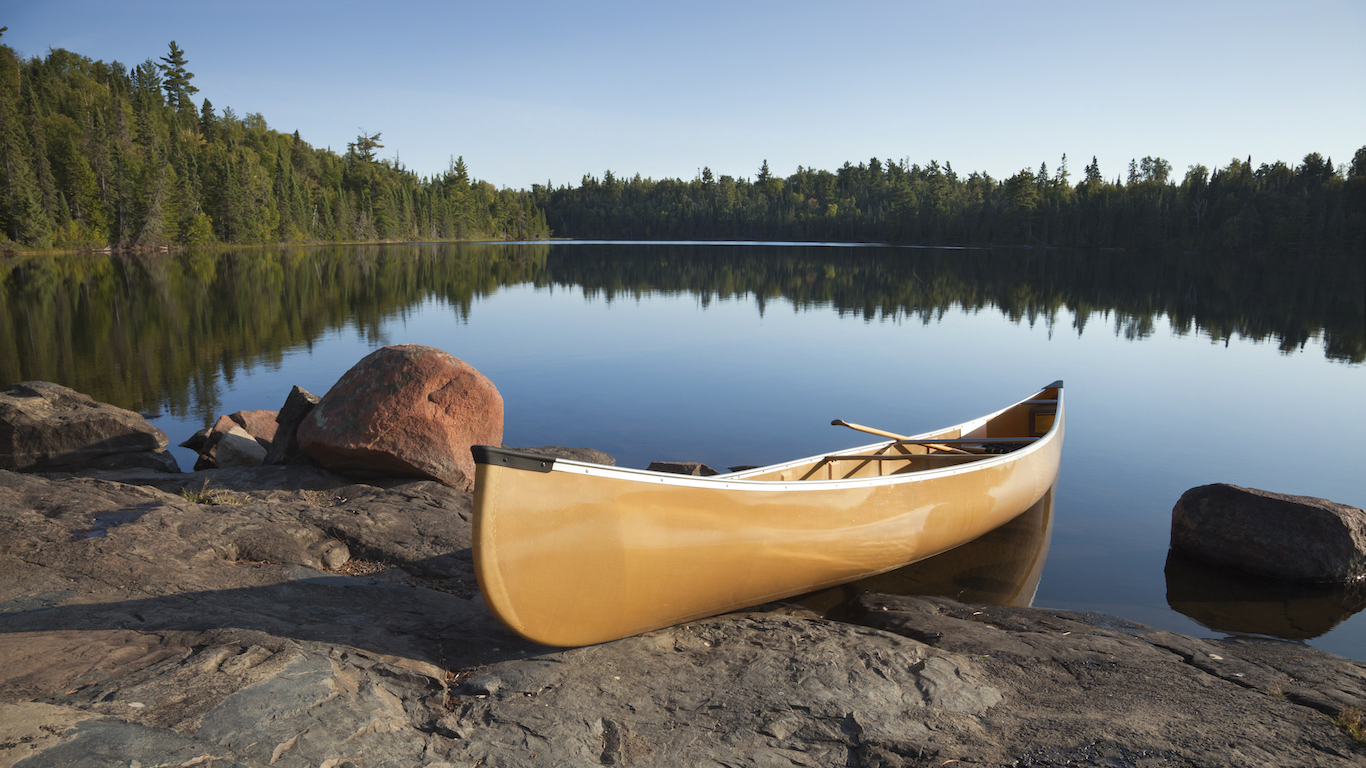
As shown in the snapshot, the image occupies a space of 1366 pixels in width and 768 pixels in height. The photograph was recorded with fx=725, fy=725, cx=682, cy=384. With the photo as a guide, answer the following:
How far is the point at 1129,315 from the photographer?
90.2 feet

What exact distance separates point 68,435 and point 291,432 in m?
2.69

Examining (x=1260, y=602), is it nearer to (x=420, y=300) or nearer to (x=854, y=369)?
(x=854, y=369)

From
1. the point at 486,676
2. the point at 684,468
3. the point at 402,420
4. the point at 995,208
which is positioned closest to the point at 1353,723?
the point at 486,676

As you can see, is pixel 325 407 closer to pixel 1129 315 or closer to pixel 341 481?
pixel 341 481

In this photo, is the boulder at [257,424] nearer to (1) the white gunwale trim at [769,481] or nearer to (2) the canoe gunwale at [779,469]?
(2) the canoe gunwale at [779,469]

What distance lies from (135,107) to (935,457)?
10669 centimetres

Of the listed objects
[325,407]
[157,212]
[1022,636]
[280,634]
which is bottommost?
[1022,636]

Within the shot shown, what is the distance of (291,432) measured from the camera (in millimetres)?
8219

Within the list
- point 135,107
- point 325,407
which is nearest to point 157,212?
point 135,107

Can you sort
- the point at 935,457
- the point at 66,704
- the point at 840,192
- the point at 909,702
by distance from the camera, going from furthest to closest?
the point at 840,192 → the point at 935,457 → the point at 909,702 → the point at 66,704

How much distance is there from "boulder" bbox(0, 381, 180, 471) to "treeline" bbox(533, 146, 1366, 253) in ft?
297

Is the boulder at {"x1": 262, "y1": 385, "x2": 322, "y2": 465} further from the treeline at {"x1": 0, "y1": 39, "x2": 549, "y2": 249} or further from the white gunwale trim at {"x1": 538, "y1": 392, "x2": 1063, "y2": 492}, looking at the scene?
the treeline at {"x1": 0, "y1": 39, "x2": 549, "y2": 249}

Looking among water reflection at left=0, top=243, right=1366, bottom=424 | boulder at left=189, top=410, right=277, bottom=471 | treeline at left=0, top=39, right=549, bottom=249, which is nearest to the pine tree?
treeline at left=0, top=39, right=549, bottom=249

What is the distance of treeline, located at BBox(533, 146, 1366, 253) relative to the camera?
238 ft
